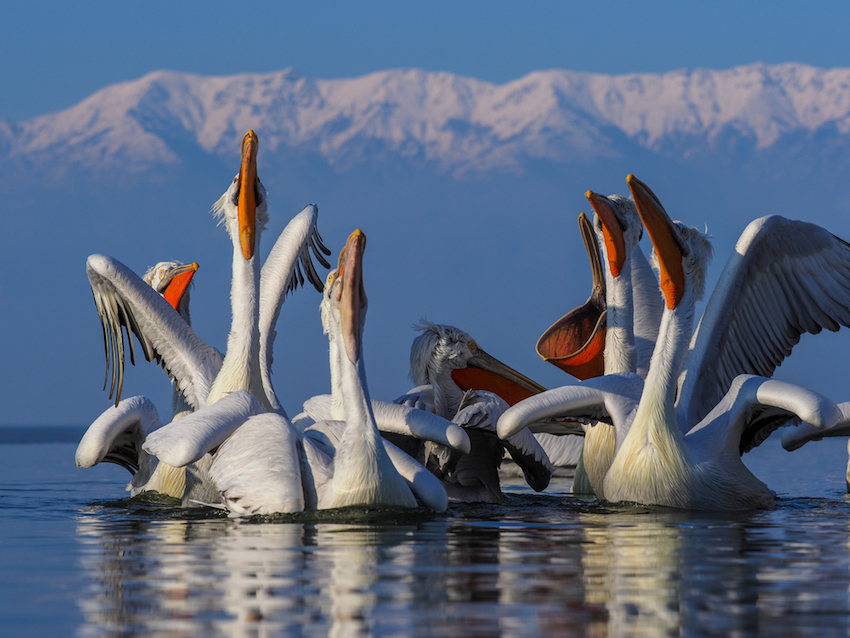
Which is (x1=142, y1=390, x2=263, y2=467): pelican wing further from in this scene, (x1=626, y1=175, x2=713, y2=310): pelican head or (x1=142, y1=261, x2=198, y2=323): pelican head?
(x1=142, y1=261, x2=198, y2=323): pelican head

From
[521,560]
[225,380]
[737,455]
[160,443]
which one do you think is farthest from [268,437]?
[737,455]

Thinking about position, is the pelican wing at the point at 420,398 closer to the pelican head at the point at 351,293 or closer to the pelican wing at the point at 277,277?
the pelican wing at the point at 277,277

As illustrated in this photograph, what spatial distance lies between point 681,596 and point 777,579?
0.49 metres

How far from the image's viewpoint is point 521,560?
4391 mm

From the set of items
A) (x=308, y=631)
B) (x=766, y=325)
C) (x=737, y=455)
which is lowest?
(x=308, y=631)

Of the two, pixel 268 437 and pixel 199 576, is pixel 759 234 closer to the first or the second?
pixel 268 437

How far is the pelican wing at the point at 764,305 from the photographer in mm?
7234

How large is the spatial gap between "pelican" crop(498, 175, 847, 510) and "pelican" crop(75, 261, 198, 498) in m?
2.18

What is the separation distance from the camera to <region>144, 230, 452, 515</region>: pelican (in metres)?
5.73

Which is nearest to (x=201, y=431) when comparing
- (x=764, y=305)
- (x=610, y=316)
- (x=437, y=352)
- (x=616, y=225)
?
(x=437, y=352)

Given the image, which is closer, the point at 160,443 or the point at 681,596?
the point at 681,596

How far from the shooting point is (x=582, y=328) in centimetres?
880

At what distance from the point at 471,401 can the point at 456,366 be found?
93 cm

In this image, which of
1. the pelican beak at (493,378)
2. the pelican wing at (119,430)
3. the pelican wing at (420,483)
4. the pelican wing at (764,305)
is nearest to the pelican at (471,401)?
the pelican beak at (493,378)
